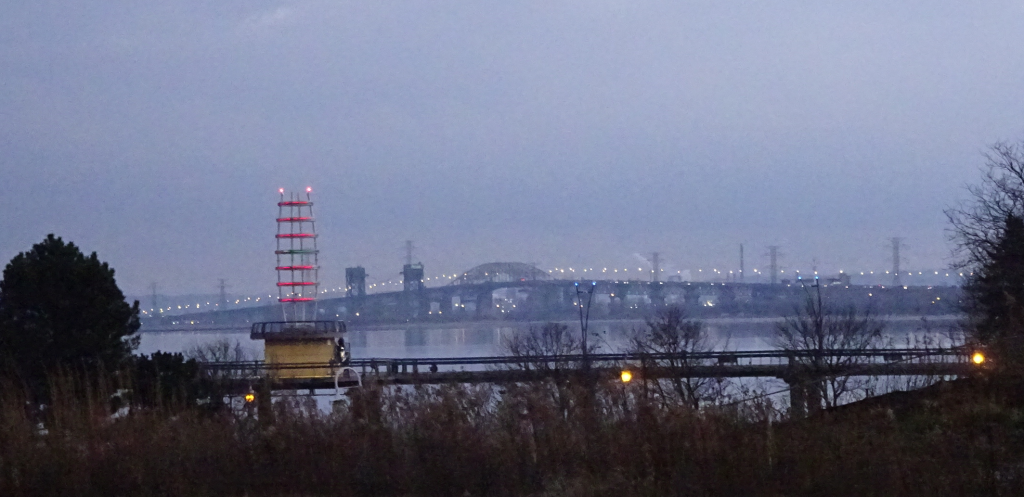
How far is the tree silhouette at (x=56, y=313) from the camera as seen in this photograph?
17141mm

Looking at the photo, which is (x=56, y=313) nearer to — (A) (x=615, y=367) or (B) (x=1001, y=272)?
(A) (x=615, y=367)

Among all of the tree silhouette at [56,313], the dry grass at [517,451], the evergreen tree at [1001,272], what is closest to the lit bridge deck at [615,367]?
the evergreen tree at [1001,272]

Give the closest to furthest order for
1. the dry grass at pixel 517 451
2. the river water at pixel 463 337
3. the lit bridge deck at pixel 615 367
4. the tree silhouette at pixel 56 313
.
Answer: the dry grass at pixel 517 451
the tree silhouette at pixel 56 313
the lit bridge deck at pixel 615 367
the river water at pixel 463 337

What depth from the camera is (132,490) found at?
824 cm

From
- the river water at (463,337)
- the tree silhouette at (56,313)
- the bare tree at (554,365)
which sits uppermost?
the tree silhouette at (56,313)

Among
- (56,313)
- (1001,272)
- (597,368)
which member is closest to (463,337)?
(597,368)

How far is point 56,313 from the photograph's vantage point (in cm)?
1741

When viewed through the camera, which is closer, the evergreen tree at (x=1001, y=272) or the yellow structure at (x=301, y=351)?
the evergreen tree at (x=1001, y=272)

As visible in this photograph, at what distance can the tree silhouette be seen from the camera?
17141 millimetres

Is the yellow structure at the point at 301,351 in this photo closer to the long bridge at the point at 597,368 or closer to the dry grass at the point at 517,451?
the long bridge at the point at 597,368

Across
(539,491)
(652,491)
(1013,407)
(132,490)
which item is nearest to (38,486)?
(132,490)

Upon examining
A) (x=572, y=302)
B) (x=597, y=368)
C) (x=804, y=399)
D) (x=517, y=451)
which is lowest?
(x=597, y=368)

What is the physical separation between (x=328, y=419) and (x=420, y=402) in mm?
961

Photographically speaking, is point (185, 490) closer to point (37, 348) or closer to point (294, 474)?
point (294, 474)
